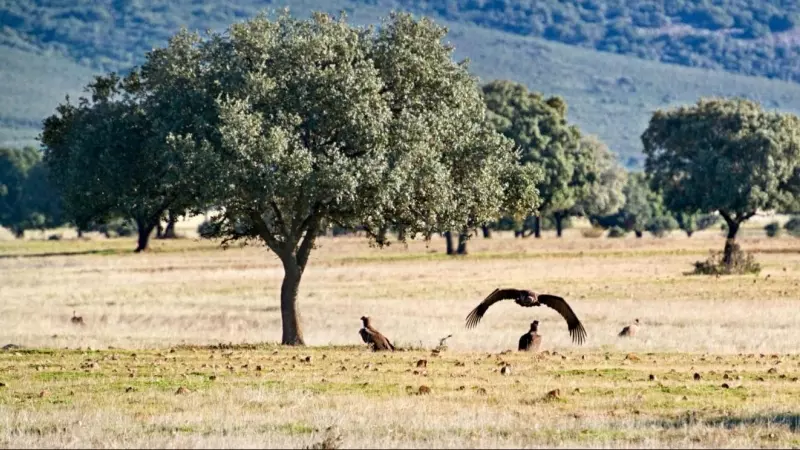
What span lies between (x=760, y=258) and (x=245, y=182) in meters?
58.9

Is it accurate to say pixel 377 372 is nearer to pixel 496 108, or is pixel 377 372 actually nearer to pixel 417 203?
pixel 417 203

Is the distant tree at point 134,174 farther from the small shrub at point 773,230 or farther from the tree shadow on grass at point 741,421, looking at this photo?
the small shrub at point 773,230

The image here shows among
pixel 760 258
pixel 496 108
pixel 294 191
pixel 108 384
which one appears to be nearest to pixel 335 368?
pixel 108 384

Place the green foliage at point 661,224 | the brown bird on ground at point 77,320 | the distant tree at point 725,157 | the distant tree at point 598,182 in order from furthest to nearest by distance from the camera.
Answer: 1. the green foliage at point 661,224
2. the distant tree at point 598,182
3. the distant tree at point 725,157
4. the brown bird on ground at point 77,320

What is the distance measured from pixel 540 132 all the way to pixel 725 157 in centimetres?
2494

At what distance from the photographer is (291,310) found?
37.7 metres

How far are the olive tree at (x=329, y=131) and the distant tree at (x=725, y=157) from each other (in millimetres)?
52069

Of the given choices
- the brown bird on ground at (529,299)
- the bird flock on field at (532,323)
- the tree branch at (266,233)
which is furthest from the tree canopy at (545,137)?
the brown bird on ground at (529,299)

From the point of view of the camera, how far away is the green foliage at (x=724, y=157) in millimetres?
88625

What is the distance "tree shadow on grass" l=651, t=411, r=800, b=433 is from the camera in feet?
63.1

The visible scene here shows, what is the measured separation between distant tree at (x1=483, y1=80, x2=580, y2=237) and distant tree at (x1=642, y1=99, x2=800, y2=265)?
13708 millimetres

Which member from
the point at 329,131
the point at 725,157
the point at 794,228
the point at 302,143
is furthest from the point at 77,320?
the point at 794,228

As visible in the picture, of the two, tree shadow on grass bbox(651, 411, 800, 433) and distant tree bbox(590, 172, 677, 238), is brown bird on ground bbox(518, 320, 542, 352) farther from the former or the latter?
distant tree bbox(590, 172, 677, 238)

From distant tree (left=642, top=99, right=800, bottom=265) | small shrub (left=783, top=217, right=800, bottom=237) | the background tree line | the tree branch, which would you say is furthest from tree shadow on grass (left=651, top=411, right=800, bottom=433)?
small shrub (left=783, top=217, right=800, bottom=237)
